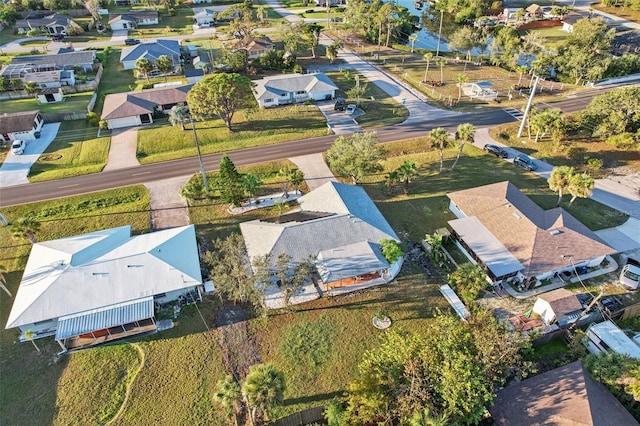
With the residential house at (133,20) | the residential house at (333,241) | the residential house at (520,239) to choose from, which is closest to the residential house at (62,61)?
the residential house at (133,20)

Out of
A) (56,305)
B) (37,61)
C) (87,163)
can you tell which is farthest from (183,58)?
(56,305)

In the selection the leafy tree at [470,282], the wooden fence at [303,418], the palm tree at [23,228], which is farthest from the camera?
the palm tree at [23,228]

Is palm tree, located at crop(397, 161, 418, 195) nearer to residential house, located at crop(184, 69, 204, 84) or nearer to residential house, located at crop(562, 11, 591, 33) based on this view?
residential house, located at crop(184, 69, 204, 84)

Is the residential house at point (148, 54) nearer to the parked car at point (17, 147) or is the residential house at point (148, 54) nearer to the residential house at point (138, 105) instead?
the residential house at point (138, 105)

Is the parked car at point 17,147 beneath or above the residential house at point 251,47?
beneath

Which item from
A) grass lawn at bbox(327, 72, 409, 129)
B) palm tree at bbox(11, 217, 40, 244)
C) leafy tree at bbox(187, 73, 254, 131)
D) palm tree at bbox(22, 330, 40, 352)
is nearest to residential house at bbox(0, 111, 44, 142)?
leafy tree at bbox(187, 73, 254, 131)

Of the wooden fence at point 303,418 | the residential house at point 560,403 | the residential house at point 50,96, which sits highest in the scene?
the residential house at point 50,96
